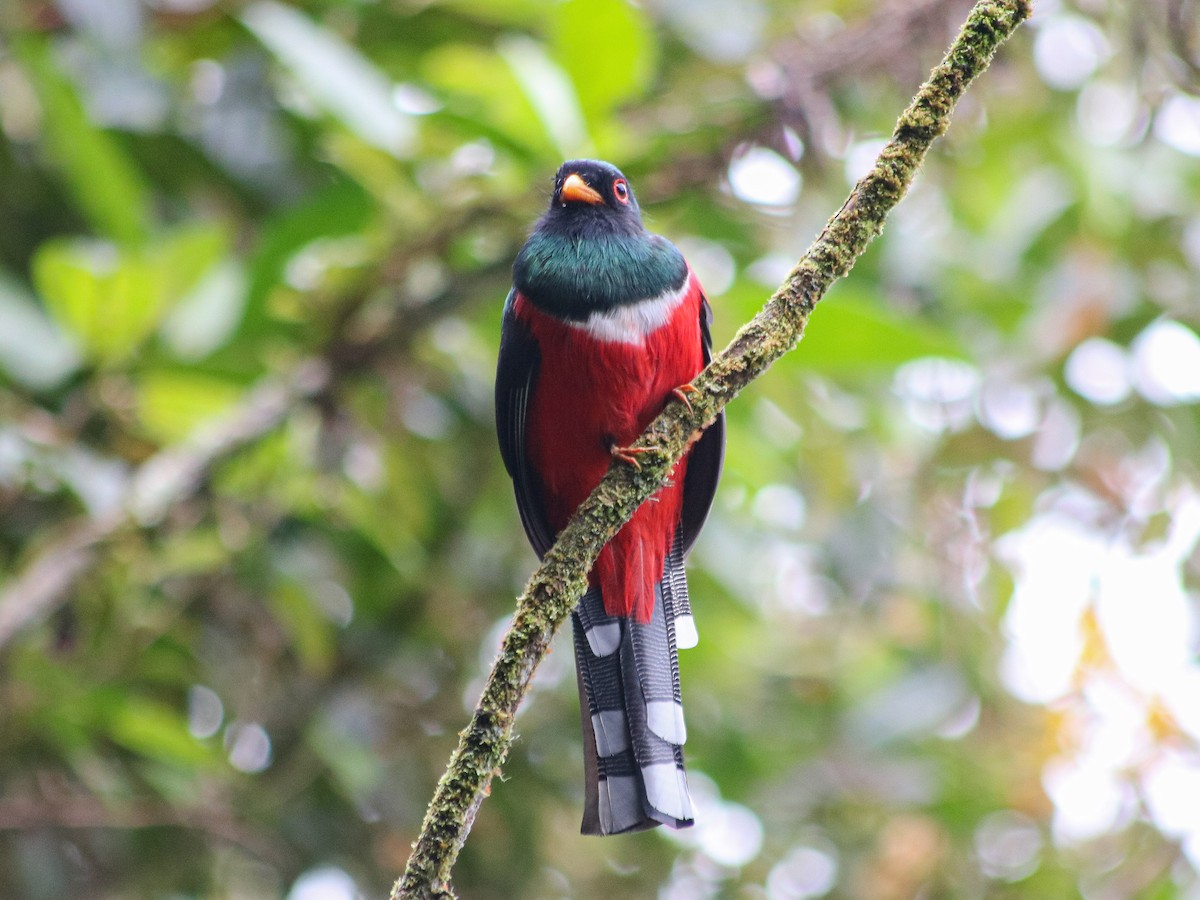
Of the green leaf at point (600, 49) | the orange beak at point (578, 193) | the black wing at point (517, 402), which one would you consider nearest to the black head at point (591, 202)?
the orange beak at point (578, 193)

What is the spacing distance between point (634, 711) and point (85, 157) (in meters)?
2.09

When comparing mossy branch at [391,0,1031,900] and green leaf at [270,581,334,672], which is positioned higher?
green leaf at [270,581,334,672]

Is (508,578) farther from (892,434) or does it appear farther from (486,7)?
(486,7)

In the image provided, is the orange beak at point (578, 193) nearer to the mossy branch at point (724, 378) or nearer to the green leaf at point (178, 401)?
the mossy branch at point (724, 378)

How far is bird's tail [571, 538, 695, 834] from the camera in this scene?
2.23 metres

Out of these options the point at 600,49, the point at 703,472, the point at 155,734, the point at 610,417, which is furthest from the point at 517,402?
the point at 155,734

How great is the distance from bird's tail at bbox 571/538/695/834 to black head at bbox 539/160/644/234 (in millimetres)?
732

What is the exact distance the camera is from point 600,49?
335 centimetres

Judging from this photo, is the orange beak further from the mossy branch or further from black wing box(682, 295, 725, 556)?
the mossy branch

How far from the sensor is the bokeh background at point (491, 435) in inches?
133

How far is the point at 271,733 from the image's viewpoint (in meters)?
3.88

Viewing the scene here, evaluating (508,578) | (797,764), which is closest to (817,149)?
(508,578)

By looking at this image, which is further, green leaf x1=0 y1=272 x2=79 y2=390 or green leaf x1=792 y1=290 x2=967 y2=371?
green leaf x1=0 y1=272 x2=79 y2=390

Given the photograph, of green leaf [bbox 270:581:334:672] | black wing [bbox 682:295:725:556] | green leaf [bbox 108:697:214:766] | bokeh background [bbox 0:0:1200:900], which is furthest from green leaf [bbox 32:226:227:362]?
black wing [bbox 682:295:725:556]
